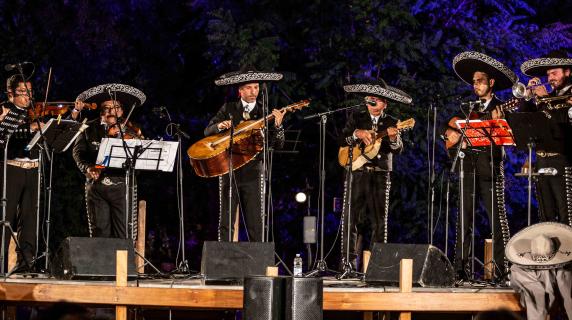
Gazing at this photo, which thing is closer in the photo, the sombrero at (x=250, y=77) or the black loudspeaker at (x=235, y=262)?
the black loudspeaker at (x=235, y=262)

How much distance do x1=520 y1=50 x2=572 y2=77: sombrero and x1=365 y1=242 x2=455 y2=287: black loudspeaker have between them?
2390mm

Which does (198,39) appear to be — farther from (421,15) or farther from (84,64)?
(421,15)

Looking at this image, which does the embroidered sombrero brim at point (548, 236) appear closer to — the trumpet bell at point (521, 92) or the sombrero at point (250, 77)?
the trumpet bell at point (521, 92)

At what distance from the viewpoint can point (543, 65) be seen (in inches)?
407

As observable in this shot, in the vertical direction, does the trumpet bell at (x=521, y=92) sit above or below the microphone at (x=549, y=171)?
above

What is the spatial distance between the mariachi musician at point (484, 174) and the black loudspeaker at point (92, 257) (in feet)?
11.7

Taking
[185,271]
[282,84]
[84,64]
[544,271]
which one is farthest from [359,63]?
[544,271]

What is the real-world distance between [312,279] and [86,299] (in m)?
2.11

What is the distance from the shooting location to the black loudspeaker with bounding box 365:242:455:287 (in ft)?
30.3

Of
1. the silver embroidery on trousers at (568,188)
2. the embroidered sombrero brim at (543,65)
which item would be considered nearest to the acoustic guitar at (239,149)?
the embroidered sombrero brim at (543,65)

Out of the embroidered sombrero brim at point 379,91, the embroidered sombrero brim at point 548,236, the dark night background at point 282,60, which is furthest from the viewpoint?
the dark night background at point 282,60

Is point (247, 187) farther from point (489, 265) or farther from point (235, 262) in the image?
point (489, 265)

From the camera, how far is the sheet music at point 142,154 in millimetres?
10758

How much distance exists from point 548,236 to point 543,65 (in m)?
2.22
